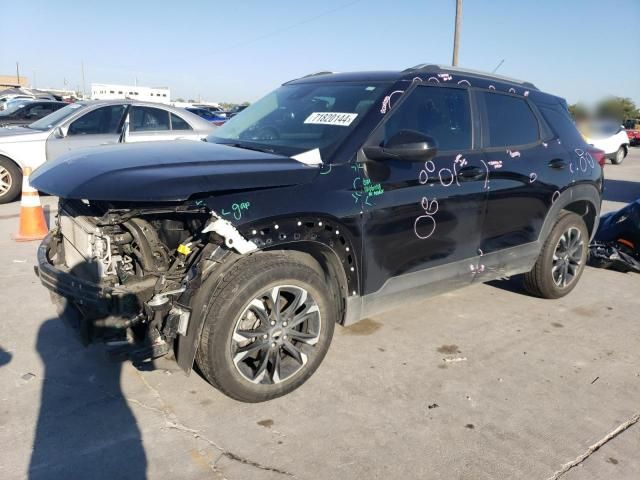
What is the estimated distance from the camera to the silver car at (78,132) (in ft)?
27.7

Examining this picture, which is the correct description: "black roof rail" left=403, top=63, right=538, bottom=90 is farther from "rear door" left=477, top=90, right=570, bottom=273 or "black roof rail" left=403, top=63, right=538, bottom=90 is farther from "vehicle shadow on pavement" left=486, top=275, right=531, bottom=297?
"vehicle shadow on pavement" left=486, top=275, right=531, bottom=297

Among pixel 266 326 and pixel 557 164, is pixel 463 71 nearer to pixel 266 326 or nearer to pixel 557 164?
pixel 557 164

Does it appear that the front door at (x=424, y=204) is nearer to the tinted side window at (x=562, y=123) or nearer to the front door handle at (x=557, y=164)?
the front door handle at (x=557, y=164)

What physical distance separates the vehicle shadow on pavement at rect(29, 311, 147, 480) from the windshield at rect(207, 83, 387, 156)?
1789 millimetres

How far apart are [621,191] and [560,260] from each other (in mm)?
9558

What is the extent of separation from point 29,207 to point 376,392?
5038 mm

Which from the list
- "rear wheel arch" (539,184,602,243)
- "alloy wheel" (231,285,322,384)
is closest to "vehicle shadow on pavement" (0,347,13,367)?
"alloy wheel" (231,285,322,384)

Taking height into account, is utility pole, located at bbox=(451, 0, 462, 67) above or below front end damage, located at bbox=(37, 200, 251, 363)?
above

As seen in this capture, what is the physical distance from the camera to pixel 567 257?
487 centimetres

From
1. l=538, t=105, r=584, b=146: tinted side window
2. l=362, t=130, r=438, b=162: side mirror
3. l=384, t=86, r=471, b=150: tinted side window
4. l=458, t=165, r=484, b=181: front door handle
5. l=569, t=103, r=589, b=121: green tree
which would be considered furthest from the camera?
l=569, t=103, r=589, b=121: green tree

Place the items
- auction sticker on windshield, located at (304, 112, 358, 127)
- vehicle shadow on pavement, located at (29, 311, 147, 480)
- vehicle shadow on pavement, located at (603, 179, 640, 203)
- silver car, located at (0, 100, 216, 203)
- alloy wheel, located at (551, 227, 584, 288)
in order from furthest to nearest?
vehicle shadow on pavement, located at (603, 179, 640, 203) → silver car, located at (0, 100, 216, 203) → alloy wheel, located at (551, 227, 584, 288) → auction sticker on windshield, located at (304, 112, 358, 127) → vehicle shadow on pavement, located at (29, 311, 147, 480)

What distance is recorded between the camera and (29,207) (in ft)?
20.5

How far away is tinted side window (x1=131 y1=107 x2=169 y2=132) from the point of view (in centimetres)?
870

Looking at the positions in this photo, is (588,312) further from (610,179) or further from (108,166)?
(610,179)
